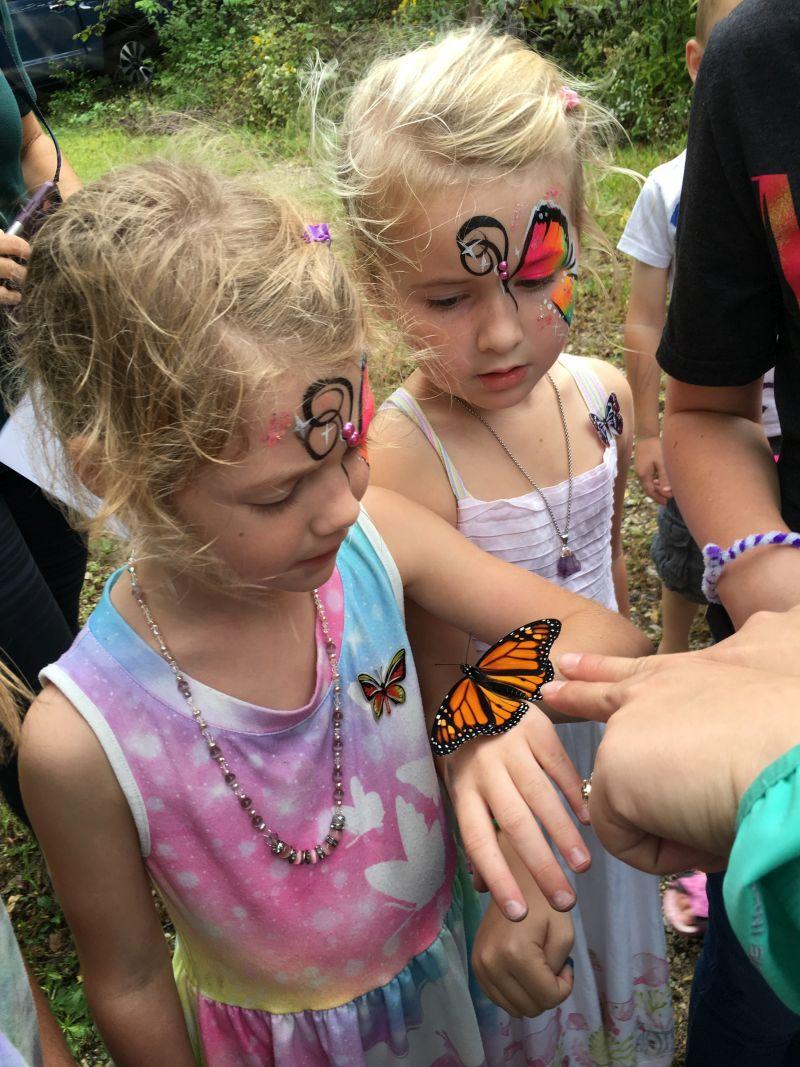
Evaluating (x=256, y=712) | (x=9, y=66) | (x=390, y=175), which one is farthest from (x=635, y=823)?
(x=9, y=66)

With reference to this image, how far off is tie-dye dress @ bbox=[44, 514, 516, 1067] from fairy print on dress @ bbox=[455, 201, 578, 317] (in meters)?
0.51

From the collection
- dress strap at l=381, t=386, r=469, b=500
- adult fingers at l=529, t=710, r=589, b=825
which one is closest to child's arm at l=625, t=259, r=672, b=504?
dress strap at l=381, t=386, r=469, b=500

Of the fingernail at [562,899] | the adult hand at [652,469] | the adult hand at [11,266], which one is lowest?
the adult hand at [652,469]

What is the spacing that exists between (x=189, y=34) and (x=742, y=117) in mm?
12589

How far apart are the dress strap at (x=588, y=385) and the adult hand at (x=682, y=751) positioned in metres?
1.08

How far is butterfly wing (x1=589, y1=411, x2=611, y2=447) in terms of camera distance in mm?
2035

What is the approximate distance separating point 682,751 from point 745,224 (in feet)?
2.67

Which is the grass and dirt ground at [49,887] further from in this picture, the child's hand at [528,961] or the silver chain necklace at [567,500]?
the child's hand at [528,961]

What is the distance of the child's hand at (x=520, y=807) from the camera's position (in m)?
1.21

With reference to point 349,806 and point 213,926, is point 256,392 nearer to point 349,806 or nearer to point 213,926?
point 349,806

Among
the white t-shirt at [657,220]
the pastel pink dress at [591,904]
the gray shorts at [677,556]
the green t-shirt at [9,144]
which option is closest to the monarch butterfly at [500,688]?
the pastel pink dress at [591,904]

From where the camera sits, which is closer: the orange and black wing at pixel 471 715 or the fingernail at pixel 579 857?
the fingernail at pixel 579 857

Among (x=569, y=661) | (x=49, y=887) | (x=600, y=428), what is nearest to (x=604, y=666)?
(x=569, y=661)

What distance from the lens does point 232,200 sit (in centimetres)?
130
